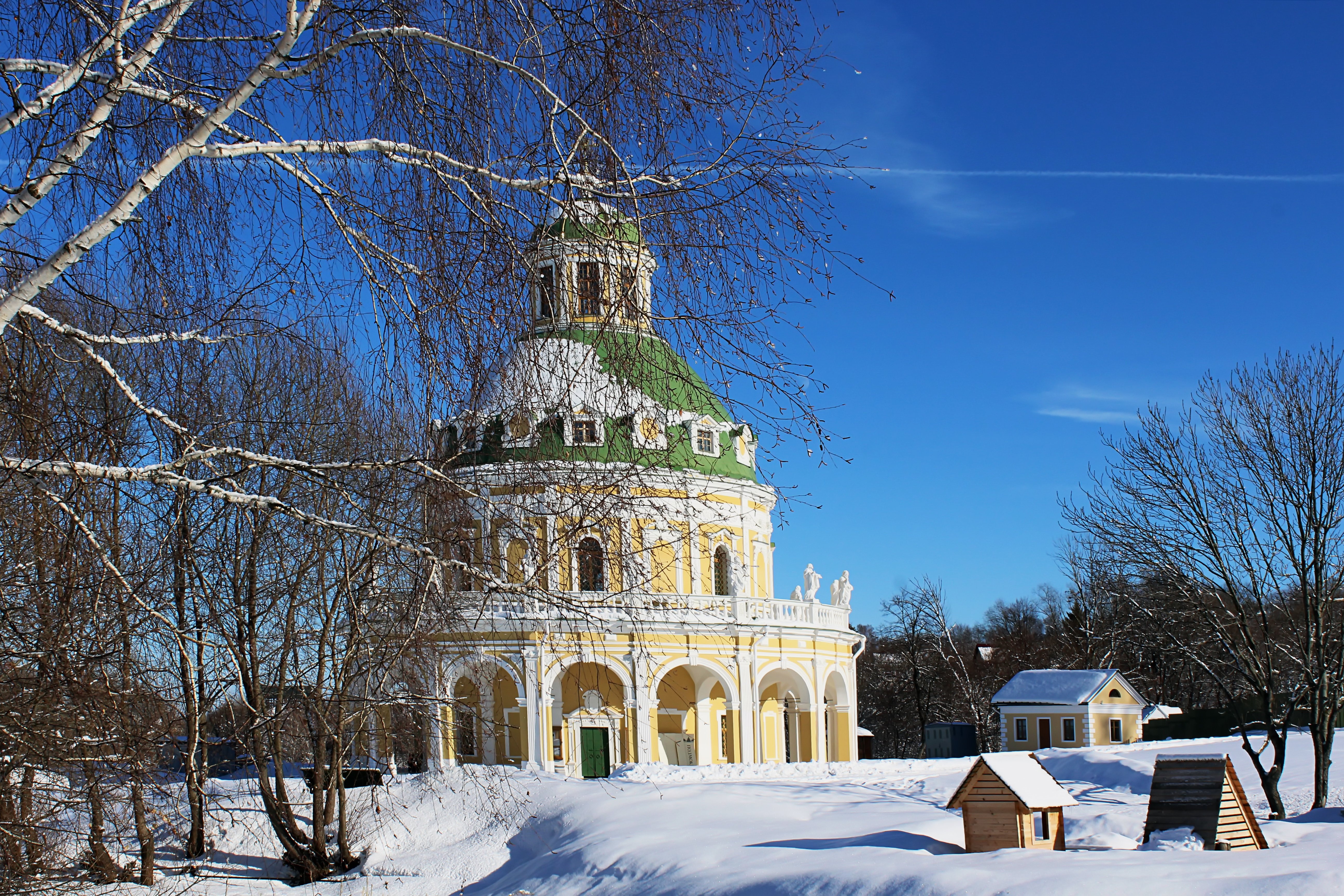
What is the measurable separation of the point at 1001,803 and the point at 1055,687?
1267 inches

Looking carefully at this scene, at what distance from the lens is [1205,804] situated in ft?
45.3

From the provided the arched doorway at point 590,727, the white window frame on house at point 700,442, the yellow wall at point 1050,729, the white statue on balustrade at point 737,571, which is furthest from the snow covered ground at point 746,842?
the yellow wall at point 1050,729

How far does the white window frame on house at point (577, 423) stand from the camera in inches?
208

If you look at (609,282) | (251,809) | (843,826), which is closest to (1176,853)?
(843,826)

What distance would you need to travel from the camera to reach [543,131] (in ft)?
16.4

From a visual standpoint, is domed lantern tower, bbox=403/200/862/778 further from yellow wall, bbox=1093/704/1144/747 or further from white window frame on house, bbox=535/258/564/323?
yellow wall, bbox=1093/704/1144/747

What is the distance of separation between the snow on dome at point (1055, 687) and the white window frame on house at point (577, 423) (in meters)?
40.2

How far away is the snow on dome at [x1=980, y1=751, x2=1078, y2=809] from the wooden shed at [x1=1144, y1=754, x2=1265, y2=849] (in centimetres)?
100

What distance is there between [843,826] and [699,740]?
57.6 ft

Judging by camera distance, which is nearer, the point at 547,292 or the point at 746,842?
the point at 547,292

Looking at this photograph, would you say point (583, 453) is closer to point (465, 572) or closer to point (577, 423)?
point (465, 572)

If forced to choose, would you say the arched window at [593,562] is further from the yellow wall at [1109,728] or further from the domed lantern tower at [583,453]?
the yellow wall at [1109,728]

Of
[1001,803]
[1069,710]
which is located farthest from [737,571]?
[1069,710]

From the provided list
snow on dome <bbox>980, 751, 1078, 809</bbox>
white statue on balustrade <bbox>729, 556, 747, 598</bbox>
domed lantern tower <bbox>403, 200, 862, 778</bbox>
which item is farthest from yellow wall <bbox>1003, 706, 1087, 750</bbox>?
white statue on balustrade <bbox>729, 556, 747, 598</bbox>
